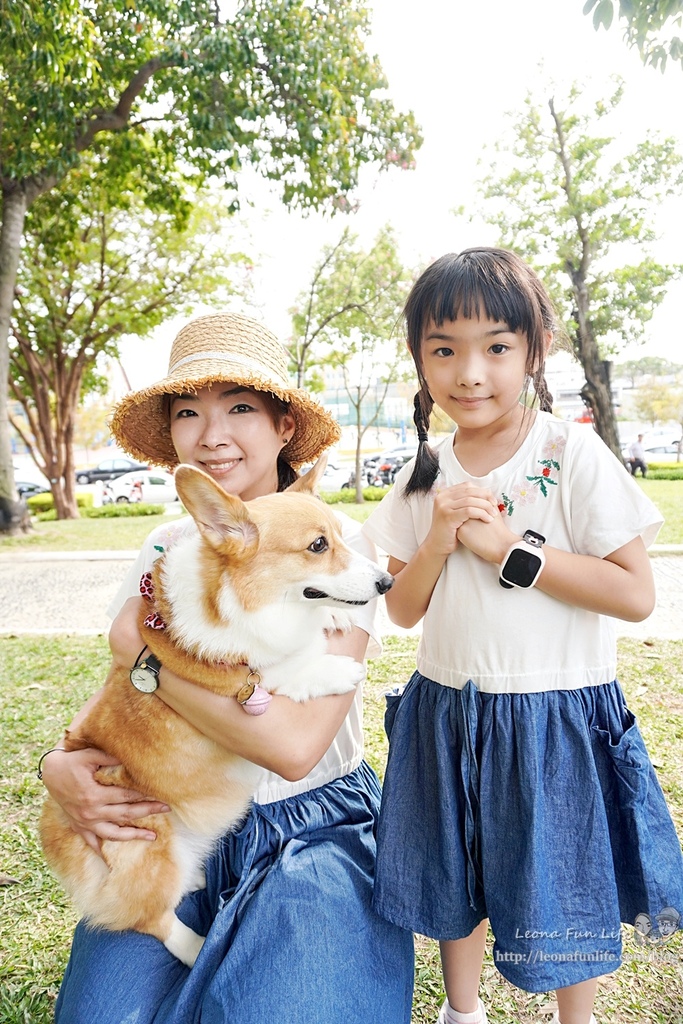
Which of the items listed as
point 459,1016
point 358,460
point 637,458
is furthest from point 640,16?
point 637,458

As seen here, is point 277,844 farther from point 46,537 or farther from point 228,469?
point 46,537

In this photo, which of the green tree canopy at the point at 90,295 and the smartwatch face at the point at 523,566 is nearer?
the smartwatch face at the point at 523,566

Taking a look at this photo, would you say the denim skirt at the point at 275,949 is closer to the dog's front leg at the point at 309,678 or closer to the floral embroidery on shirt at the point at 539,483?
the dog's front leg at the point at 309,678

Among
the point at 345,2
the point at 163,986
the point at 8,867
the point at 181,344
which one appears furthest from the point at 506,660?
the point at 345,2

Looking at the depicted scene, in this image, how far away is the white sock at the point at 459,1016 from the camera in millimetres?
1651

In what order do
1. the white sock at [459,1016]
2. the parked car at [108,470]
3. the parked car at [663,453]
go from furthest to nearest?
the parked car at [108,470] < the parked car at [663,453] < the white sock at [459,1016]

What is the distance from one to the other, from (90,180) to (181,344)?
1136cm

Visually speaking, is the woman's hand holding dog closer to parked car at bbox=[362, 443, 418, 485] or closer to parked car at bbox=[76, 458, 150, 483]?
parked car at bbox=[362, 443, 418, 485]

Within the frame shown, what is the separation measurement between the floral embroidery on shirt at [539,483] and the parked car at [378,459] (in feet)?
68.1

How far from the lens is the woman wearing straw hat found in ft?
4.35

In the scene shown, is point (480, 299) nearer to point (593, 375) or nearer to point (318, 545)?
point (318, 545)

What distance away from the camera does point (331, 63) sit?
26.8 ft

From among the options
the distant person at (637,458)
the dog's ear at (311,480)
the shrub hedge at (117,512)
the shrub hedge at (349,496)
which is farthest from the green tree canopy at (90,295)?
the dog's ear at (311,480)

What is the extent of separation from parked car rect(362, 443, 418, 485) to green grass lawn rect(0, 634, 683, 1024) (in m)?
17.6
